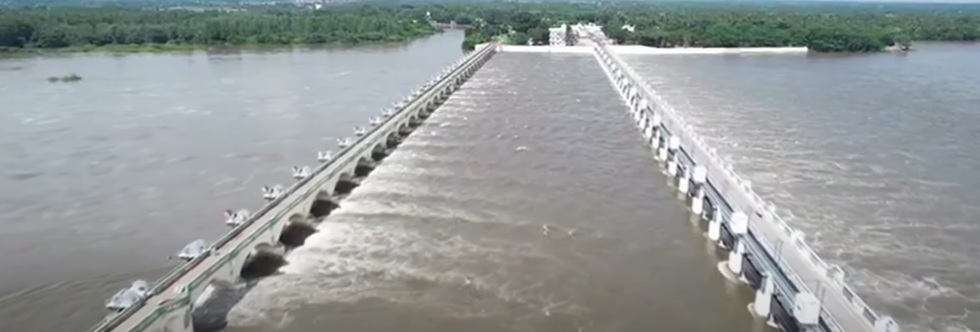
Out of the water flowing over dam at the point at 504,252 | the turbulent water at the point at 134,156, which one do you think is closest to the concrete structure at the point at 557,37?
the turbulent water at the point at 134,156

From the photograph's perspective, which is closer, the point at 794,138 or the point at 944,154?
the point at 944,154

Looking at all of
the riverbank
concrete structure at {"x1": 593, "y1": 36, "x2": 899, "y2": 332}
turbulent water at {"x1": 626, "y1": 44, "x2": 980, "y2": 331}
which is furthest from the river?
the riverbank

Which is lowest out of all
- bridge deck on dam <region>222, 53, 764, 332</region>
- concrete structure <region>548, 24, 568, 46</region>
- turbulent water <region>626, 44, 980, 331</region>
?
bridge deck on dam <region>222, 53, 764, 332</region>

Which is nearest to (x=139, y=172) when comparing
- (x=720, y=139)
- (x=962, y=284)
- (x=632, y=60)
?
(x=720, y=139)

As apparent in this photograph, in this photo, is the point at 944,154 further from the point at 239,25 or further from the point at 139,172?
the point at 239,25

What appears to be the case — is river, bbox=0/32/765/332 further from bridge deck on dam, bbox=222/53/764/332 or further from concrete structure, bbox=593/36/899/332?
concrete structure, bbox=593/36/899/332

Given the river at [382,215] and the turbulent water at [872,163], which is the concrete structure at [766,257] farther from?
the turbulent water at [872,163]

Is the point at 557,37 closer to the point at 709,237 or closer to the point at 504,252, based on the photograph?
the point at 709,237
